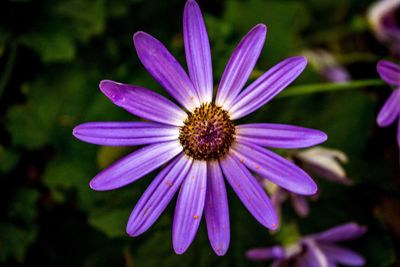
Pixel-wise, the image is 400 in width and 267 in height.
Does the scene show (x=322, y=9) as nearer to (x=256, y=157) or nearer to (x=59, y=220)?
(x=256, y=157)

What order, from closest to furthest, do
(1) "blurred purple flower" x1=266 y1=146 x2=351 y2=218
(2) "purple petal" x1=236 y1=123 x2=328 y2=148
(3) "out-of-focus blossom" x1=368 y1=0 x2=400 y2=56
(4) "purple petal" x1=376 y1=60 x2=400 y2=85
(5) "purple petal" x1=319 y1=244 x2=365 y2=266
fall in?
1. (2) "purple petal" x1=236 y1=123 x2=328 y2=148
2. (4) "purple petal" x1=376 y1=60 x2=400 y2=85
3. (1) "blurred purple flower" x1=266 y1=146 x2=351 y2=218
4. (5) "purple petal" x1=319 y1=244 x2=365 y2=266
5. (3) "out-of-focus blossom" x1=368 y1=0 x2=400 y2=56

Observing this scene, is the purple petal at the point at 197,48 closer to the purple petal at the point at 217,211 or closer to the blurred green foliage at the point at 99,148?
the purple petal at the point at 217,211

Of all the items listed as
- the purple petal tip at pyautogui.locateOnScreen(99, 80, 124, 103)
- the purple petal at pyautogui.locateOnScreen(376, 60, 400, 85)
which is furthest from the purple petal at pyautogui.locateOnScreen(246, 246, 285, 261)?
the purple petal tip at pyautogui.locateOnScreen(99, 80, 124, 103)

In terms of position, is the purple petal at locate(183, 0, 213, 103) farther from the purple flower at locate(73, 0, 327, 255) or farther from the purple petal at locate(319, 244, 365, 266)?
the purple petal at locate(319, 244, 365, 266)

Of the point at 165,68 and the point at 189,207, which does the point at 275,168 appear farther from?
the point at 165,68

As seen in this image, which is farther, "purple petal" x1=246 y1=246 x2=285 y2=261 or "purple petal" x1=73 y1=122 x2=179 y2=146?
"purple petal" x1=246 y1=246 x2=285 y2=261

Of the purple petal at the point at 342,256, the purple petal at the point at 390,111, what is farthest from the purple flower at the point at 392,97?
the purple petal at the point at 342,256

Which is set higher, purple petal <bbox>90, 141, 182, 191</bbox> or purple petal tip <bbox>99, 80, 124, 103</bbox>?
purple petal tip <bbox>99, 80, 124, 103</bbox>
